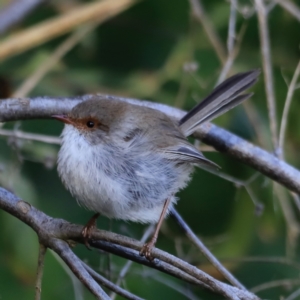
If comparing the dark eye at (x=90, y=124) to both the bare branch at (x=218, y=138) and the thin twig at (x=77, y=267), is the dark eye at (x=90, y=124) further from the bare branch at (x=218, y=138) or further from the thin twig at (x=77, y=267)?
the thin twig at (x=77, y=267)

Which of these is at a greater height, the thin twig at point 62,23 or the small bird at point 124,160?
the thin twig at point 62,23

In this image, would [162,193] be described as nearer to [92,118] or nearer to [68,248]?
[92,118]

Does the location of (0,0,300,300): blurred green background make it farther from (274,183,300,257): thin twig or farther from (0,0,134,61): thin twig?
(0,0,134,61): thin twig

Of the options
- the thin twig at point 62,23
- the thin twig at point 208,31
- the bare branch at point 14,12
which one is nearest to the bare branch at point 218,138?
the thin twig at point 208,31

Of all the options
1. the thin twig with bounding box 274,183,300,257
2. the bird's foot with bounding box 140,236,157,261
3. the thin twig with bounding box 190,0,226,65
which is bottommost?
the bird's foot with bounding box 140,236,157,261

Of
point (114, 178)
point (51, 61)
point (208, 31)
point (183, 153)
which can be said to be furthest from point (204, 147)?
point (51, 61)

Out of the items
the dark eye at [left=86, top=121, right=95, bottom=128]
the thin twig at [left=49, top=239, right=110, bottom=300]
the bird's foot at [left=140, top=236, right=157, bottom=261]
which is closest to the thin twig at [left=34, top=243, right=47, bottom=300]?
the thin twig at [left=49, top=239, right=110, bottom=300]
